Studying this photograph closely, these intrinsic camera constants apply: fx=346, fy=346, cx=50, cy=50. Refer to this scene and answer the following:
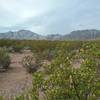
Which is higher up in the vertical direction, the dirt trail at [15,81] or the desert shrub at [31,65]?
the desert shrub at [31,65]

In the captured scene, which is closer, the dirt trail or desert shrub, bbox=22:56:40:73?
the dirt trail

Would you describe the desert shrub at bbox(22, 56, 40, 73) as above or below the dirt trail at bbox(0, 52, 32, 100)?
above

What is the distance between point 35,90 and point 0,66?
22363mm

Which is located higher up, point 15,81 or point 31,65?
point 31,65

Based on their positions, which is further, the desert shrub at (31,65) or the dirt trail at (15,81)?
the desert shrub at (31,65)

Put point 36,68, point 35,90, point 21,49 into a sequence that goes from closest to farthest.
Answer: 1. point 35,90
2. point 36,68
3. point 21,49

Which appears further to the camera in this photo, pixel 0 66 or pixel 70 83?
pixel 0 66

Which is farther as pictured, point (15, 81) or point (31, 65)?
point (31, 65)

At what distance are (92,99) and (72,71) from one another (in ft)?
3.55

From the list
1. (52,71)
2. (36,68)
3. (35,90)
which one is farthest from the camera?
(36,68)

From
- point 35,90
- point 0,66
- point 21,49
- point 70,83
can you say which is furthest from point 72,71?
point 21,49

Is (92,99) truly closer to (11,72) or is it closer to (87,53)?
(87,53)

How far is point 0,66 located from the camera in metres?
29.8

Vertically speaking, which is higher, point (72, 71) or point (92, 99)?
point (72, 71)
